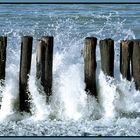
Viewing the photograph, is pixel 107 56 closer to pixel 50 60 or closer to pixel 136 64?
pixel 136 64

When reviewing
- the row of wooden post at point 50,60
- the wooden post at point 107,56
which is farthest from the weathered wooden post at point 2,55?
the wooden post at point 107,56

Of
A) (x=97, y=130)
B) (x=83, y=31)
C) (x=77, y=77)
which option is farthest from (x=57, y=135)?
(x=83, y=31)

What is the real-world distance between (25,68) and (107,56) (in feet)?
2.22

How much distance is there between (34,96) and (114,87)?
0.68 metres

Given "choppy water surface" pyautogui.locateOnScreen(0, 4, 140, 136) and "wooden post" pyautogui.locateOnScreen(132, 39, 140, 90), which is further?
"wooden post" pyautogui.locateOnScreen(132, 39, 140, 90)

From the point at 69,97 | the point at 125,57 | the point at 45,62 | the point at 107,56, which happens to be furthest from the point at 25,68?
the point at 125,57

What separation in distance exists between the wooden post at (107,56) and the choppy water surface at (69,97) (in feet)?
0.20

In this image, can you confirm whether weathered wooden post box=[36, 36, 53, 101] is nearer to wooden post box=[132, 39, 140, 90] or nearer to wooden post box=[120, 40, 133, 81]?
wooden post box=[120, 40, 133, 81]

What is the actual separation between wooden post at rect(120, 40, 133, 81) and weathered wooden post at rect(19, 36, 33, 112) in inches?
29.6

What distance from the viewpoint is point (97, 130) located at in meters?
5.70

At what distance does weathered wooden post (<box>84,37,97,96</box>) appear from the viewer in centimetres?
594

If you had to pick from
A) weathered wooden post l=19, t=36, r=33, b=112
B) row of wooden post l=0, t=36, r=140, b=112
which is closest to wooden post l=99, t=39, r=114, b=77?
row of wooden post l=0, t=36, r=140, b=112

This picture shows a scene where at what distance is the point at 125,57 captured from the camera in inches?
239

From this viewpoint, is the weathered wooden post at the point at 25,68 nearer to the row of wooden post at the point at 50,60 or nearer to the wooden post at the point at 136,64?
the row of wooden post at the point at 50,60
